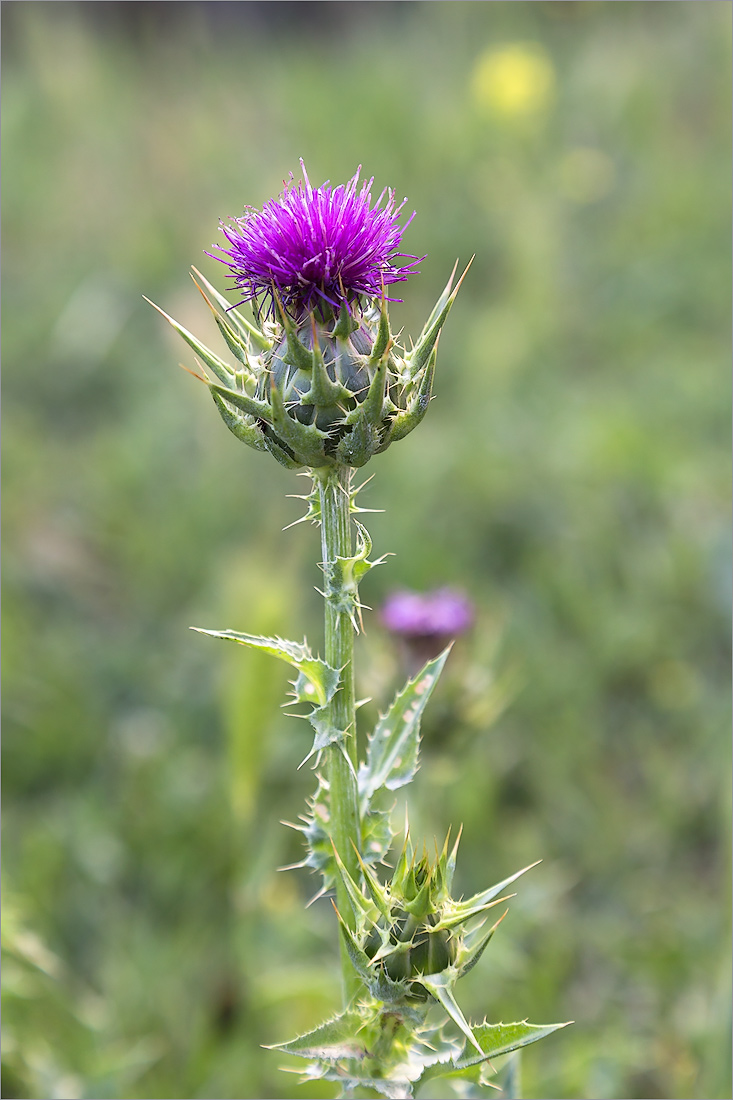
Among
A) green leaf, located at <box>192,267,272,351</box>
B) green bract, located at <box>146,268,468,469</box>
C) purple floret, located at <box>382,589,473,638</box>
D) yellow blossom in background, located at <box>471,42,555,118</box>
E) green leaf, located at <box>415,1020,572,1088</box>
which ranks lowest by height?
green leaf, located at <box>415,1020,572,1088</box>

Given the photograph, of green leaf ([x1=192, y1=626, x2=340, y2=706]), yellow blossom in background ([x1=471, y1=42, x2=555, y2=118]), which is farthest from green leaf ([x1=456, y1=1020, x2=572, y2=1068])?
yellow blossom in background ([x1=471, y1=42, x2=555, y2=118])

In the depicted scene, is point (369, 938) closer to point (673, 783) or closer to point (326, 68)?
point (673, 783)

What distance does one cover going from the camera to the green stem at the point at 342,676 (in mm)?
1704

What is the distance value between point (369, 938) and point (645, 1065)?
1626 mm

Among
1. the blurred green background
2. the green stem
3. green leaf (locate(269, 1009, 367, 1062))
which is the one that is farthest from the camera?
the blurred green background

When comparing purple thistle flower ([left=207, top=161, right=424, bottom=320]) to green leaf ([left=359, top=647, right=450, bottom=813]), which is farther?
green leaf ([left=359, top=647, right=450, bottom=813])

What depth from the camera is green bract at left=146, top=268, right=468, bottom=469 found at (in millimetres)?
1580

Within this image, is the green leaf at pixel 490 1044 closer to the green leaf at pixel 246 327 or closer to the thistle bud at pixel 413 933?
the thistle bud at pixel 413 933

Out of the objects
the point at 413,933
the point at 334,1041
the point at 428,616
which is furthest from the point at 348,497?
the point at 428,616

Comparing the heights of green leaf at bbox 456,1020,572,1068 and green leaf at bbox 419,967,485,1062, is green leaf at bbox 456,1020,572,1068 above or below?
below

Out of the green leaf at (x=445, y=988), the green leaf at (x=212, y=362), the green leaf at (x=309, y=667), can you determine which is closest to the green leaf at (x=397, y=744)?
the green leaf at (x=309, y=667)

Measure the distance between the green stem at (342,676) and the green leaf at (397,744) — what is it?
0.05m

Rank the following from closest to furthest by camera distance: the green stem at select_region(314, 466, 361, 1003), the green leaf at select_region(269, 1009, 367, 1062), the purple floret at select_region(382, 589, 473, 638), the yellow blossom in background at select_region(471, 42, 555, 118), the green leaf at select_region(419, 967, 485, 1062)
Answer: the green leaf at select_region(419, 967, 485, 1062), the green leaf at select_region(269, 1009, 367, 1062), the green stem at select_region(314, 466, 361, 1003), the purple floret at select_region(382, 589, 473, 638), the yellow blossom in background at select_region(471, 42, 555, 118)

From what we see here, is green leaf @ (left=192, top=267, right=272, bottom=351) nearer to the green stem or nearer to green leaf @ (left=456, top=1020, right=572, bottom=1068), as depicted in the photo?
the green stem
